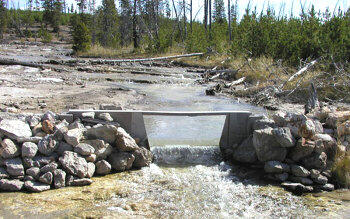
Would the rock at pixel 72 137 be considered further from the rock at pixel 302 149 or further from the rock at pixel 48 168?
the rock at pixel 302 149

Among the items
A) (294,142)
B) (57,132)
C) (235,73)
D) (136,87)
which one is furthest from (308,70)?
(57,132)

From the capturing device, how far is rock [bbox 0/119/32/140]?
5.45 m

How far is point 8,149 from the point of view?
5289mm

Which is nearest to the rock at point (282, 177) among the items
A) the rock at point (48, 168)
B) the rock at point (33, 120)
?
the rock at point (48, 168)

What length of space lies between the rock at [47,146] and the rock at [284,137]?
11.3 ft

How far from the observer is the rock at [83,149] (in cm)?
559

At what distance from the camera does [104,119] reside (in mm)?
6316

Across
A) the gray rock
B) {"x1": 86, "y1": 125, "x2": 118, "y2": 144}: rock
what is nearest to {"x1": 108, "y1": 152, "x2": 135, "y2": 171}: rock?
{"x1": 86, "y1": 125, "x2": 118, "y2": 144}: rock

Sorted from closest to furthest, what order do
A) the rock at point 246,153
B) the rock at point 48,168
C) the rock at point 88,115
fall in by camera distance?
the rock at point 48,168 → the rock at point 88,115 → the rock at point 246,153

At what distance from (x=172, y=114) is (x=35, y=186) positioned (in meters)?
2.72

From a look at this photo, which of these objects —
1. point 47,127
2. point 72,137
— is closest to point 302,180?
point 72,137

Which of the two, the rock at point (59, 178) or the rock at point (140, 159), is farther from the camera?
the rock at point (140, 159)

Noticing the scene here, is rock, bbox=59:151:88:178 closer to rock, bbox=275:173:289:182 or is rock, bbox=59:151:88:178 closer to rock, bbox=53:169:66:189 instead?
rock, bbox=53:169:66:189

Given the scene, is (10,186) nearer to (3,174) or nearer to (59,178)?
(3,174)
